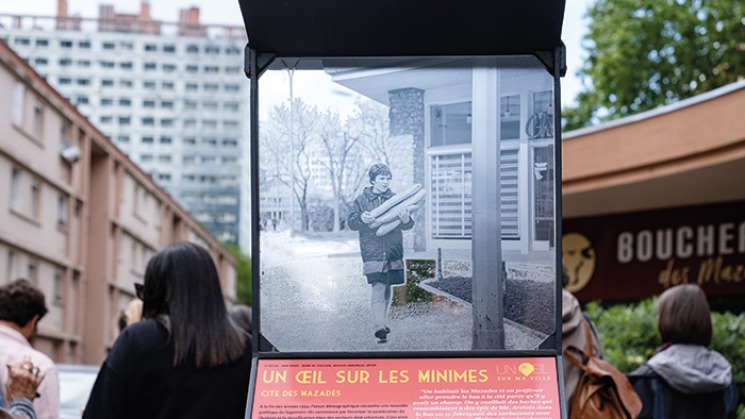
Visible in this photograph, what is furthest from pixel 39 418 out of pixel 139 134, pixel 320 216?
pixel 139 134

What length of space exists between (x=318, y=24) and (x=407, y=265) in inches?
31.4

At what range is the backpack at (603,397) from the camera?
17.9 ft

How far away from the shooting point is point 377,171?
3.68 metres

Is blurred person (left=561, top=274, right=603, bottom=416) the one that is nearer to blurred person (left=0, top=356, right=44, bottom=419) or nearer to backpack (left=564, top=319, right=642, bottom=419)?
backpack (left=564, top=319, right=642, bottom=419)

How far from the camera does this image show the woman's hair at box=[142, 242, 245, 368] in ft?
13.7

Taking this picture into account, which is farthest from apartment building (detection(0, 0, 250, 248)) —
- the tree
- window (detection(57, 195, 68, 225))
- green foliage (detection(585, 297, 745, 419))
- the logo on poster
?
green foliage (detection(585, 297, 745, 419))

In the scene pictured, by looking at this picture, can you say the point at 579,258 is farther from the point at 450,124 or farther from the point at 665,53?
the point at 665,53

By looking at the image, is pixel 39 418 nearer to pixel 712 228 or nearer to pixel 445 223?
pixel 445 223

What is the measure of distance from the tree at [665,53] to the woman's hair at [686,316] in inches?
1080

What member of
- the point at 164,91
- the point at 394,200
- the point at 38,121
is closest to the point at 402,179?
the point at 394,200

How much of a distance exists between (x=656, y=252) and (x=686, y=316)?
9.52m

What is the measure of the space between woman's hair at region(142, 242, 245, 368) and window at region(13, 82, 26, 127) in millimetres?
33512

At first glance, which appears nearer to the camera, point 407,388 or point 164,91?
point 407,388

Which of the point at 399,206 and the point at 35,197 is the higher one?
the point at 35,197
